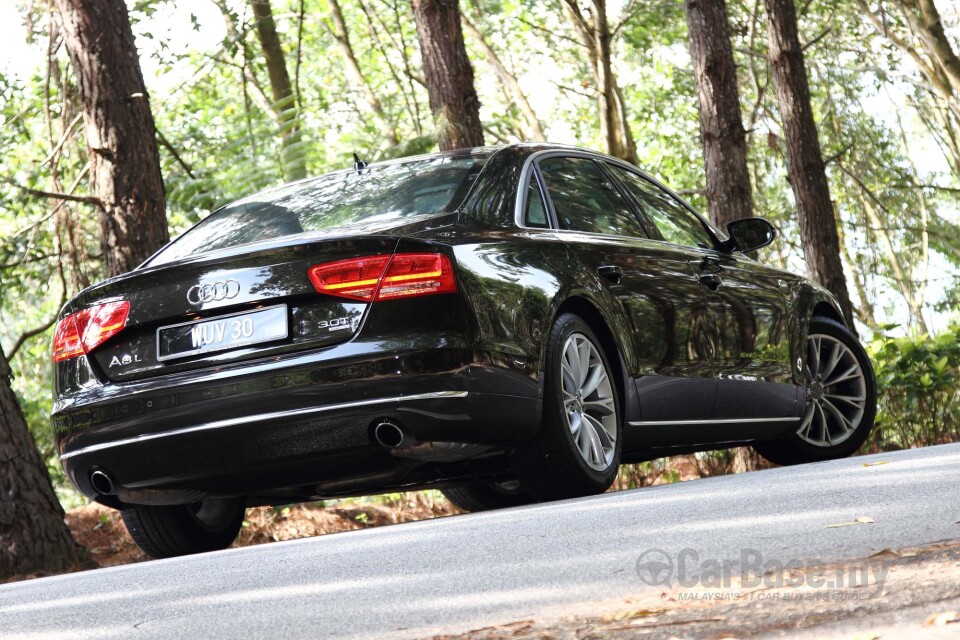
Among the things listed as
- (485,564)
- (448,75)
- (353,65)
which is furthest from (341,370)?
(353,65)

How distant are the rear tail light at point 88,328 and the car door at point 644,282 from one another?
1.84m

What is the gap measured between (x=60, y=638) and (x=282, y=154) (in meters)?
10.2

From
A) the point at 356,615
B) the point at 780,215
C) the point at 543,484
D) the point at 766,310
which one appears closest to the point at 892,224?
the point at 780,215

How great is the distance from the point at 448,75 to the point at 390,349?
22.5 feet

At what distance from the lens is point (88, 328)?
5.36 m

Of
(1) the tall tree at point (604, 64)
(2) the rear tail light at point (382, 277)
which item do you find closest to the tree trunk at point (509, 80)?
(1) the tall tree at point (604, 64)

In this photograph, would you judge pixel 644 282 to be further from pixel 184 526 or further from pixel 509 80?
pixel 509 80

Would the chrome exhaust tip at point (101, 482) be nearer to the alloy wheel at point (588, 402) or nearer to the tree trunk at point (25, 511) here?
the alloy wheel at point (588, 402)

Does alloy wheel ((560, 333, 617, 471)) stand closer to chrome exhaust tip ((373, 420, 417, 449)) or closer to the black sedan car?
the black sedan car

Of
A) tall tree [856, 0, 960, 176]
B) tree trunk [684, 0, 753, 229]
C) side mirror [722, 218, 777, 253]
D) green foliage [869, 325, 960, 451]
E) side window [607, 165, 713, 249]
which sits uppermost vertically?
tall tree [856, 0, 960, 176]

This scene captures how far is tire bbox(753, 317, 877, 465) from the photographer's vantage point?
7.78m

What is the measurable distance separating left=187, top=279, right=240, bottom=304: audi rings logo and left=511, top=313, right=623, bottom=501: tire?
1.27 meters

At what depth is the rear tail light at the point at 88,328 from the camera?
5273mm

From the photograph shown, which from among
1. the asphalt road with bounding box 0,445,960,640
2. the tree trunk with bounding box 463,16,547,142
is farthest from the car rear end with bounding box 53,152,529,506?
the tree trunk with bounding box 463,16,547,142
